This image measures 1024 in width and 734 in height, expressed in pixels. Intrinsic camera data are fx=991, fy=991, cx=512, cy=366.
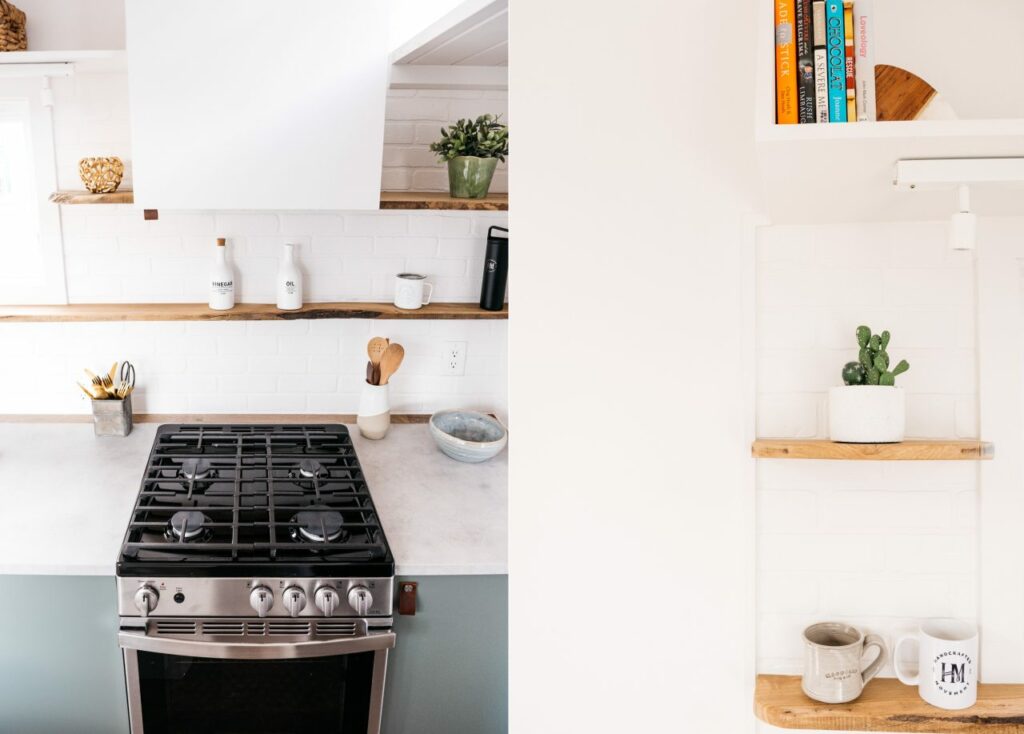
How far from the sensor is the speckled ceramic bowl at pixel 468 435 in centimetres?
269

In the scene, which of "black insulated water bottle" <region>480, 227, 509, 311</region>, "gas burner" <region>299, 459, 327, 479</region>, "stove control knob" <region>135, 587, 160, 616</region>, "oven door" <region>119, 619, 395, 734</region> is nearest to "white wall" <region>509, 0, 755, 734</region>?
"oven door" <region>119, 619, 395, 734</region>

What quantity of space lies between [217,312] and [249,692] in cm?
110

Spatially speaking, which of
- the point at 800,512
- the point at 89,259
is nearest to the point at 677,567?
the point at 800,512

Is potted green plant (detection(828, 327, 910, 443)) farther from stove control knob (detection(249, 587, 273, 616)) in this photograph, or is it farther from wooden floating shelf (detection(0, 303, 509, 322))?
wooden floating shelf (detection(0, 303, 509, 322))

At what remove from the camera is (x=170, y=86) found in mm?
2436

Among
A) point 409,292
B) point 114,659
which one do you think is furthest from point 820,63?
point 114,659

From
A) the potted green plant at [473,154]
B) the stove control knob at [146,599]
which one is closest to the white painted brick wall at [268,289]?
the potted green plant at [473,154]

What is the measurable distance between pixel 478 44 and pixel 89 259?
1.36 m

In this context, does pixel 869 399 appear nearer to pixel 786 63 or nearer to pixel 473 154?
pixel 786 63

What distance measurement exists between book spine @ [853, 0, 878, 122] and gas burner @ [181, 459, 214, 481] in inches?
70.0

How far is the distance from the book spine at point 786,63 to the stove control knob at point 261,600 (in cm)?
137

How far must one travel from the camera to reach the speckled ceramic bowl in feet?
8.84

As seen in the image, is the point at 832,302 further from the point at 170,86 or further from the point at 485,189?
the point at 170,86

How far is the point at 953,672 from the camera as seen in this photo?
4.83 feet
